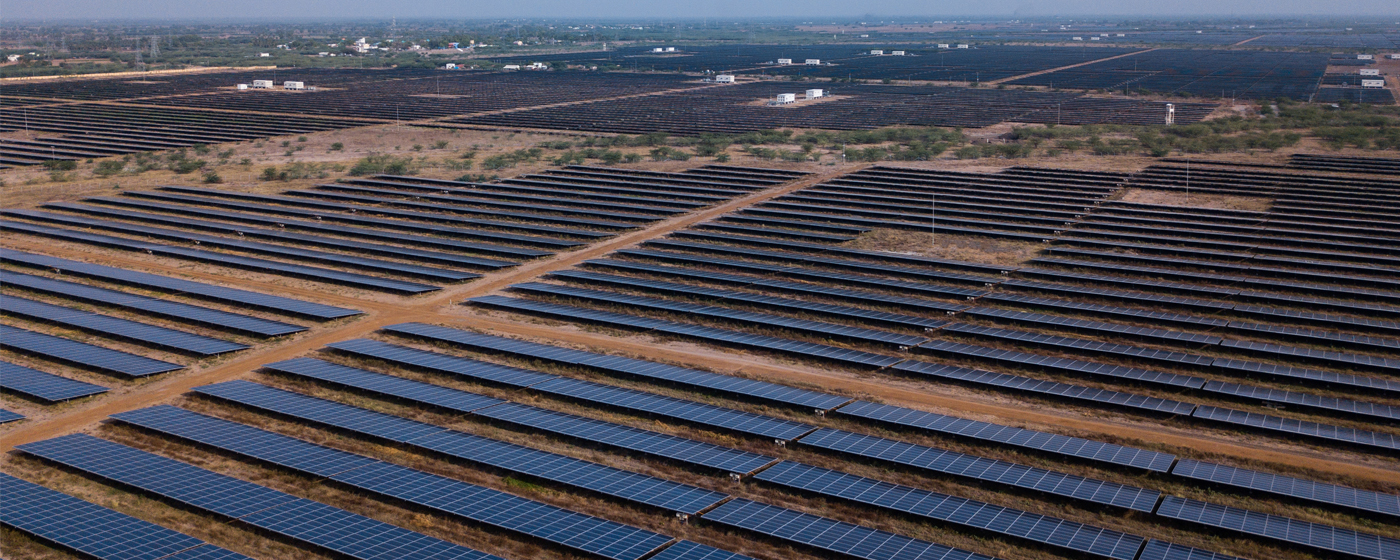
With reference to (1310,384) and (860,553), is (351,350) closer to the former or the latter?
(860,553)

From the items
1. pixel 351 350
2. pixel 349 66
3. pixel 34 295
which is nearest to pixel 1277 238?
pixel 351 350

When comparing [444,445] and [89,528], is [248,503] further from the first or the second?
[444,445]

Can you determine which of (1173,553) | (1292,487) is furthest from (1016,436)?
(1173,553)

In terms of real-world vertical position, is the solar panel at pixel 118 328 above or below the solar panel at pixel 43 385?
above

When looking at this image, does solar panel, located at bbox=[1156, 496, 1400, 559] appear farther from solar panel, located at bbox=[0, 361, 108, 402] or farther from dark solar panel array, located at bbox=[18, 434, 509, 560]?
solar panel, located at bbox=[0, 361, 108, 402]

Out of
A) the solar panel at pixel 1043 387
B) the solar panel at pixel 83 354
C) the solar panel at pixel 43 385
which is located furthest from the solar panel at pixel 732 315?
the solar panel at pixel 43 385

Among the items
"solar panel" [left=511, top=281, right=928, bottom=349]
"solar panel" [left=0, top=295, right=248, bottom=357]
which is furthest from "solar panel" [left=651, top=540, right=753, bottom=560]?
"solar panel" [left=0, top=295, right=248, bottom=357]

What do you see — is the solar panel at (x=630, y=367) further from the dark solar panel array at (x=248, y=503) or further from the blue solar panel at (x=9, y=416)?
the blue solar panel at (x=9, y=416)

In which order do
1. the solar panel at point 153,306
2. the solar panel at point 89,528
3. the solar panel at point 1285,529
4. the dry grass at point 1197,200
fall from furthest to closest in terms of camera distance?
1. the dry grass at point 1197,200
2. the solar panel at point 153,306
3. the solar panel at point 1285,529
4. the solar panel at point 89,528

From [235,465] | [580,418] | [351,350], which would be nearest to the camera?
[235,465]
